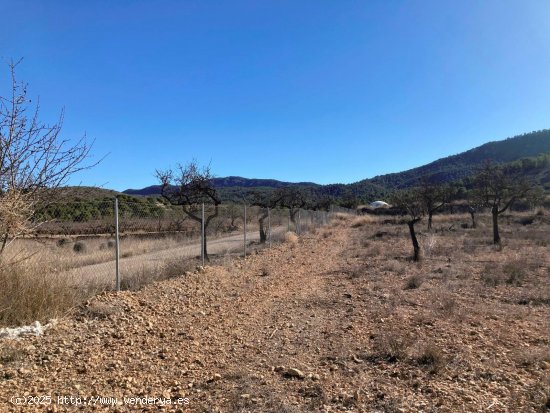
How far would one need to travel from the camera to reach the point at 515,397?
430cm

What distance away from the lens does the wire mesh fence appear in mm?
7988

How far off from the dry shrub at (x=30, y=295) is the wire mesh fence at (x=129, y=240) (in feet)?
0.69

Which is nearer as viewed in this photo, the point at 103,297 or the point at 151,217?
the point at 103,297

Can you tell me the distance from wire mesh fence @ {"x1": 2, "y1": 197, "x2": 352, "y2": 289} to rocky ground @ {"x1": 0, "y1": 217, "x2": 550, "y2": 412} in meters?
1.19

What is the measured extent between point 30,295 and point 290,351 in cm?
A: 389

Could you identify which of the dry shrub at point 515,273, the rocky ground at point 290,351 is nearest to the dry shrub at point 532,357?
the rocky ground at point 290,351

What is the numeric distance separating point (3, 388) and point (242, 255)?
12065 millimetres

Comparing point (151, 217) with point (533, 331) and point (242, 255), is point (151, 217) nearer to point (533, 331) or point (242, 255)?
point (242, 255)

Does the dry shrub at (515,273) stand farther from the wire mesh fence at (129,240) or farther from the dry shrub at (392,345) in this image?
the wire mesh fence at (129,240)

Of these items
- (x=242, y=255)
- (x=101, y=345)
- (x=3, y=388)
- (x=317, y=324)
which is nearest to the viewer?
(x=3, y=388)

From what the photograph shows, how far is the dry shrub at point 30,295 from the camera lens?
6168 millimetres

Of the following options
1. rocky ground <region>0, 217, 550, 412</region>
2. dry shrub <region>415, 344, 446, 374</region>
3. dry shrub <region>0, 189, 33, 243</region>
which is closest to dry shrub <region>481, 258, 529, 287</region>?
rocky ground <region>0, 217, 550, 412</region>

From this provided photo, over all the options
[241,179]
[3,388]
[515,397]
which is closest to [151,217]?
[3,388]

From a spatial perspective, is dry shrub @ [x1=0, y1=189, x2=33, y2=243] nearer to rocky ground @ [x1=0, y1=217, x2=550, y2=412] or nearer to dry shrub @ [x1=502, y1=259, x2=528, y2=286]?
rocky ground @ [x1=0, y1=217, x2=550, y2=412]
